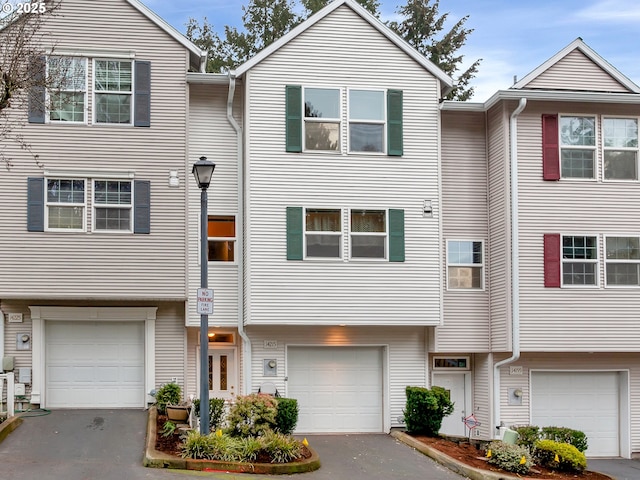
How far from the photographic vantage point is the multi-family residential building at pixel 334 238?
19.3 meters

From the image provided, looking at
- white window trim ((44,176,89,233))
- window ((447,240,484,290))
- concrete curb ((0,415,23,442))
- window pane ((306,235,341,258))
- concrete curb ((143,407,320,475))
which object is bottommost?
concrete curb ((143,407,320,475))

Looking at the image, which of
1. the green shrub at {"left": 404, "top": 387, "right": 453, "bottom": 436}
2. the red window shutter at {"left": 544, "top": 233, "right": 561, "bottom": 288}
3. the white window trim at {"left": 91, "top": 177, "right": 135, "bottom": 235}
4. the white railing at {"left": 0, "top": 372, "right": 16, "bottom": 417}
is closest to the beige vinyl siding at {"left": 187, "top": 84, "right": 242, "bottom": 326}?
the white window trim at {"left": 91, "top": 177, "right": 135, "bottom": 235}

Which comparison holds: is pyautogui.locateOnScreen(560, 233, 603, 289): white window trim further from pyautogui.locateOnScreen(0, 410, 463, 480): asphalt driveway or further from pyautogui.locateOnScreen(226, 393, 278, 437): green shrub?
pyautogui.locateOnScreen(226, 393, 278, 437): green shrub

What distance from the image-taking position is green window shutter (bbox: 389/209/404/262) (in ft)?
65.0

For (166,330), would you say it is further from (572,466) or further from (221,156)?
(572,466)

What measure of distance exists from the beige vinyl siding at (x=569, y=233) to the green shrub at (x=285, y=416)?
567 cm

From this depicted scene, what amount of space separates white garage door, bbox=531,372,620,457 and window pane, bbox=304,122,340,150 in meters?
7.34

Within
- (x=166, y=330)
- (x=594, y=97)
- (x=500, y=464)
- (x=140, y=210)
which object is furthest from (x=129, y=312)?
(x=594, y=97)

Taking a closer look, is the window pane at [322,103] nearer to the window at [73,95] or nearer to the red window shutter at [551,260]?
the window at [73,95]

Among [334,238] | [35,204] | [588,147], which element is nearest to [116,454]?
[35,204]

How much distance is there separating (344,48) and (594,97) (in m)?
5.91

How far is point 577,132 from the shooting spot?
20594 millimetres

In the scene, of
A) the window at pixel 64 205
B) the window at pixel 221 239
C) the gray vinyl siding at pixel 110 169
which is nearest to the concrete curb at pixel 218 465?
the gray vinyl siding at pixel 110 169

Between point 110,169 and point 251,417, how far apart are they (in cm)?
683
